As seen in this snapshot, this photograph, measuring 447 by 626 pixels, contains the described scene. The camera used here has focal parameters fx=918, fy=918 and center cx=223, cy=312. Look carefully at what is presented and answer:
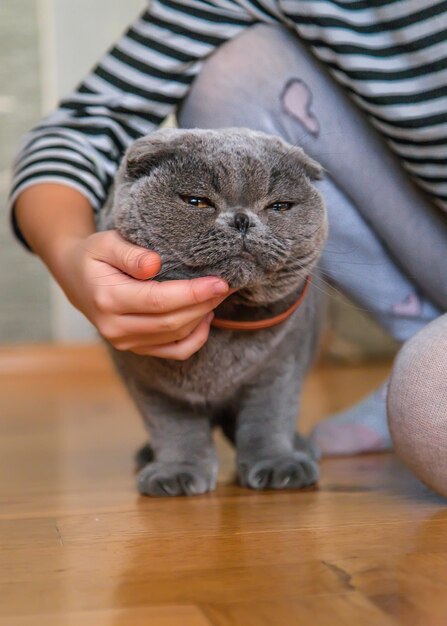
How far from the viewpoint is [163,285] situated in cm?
99

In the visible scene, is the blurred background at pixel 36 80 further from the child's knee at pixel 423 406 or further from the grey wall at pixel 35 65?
the child's knee at pixel 423 406

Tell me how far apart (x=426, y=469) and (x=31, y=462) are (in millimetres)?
690

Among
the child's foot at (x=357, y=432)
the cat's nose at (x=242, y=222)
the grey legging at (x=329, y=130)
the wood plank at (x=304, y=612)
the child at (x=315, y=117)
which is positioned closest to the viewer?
the wood plank at (x=304, y=612)

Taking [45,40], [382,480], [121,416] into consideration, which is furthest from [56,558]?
[45,40]

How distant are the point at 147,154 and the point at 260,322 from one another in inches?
9.8

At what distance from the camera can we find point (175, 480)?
1167 millimetres

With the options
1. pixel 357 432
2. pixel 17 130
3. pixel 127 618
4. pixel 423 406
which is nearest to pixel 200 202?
pixel 423 406

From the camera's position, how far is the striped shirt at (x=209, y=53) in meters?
1.20

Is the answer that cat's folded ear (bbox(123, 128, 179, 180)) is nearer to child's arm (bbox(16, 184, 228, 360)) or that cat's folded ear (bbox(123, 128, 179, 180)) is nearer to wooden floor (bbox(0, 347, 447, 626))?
child's arm (bbox(16, 184, 228, 360))

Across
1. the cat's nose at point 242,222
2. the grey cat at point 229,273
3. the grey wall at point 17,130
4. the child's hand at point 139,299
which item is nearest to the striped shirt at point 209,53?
the grey cat at point 229,273

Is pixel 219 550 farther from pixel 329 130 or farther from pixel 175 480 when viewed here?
pixel 329 130

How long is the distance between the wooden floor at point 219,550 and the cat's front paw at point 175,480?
0.07 ft

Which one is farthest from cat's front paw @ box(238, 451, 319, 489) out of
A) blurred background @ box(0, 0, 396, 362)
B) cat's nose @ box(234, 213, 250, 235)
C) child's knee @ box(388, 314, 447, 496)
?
blurred background @ box(0, 0, 396, 362)

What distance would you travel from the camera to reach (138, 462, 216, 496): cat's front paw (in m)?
1.17
